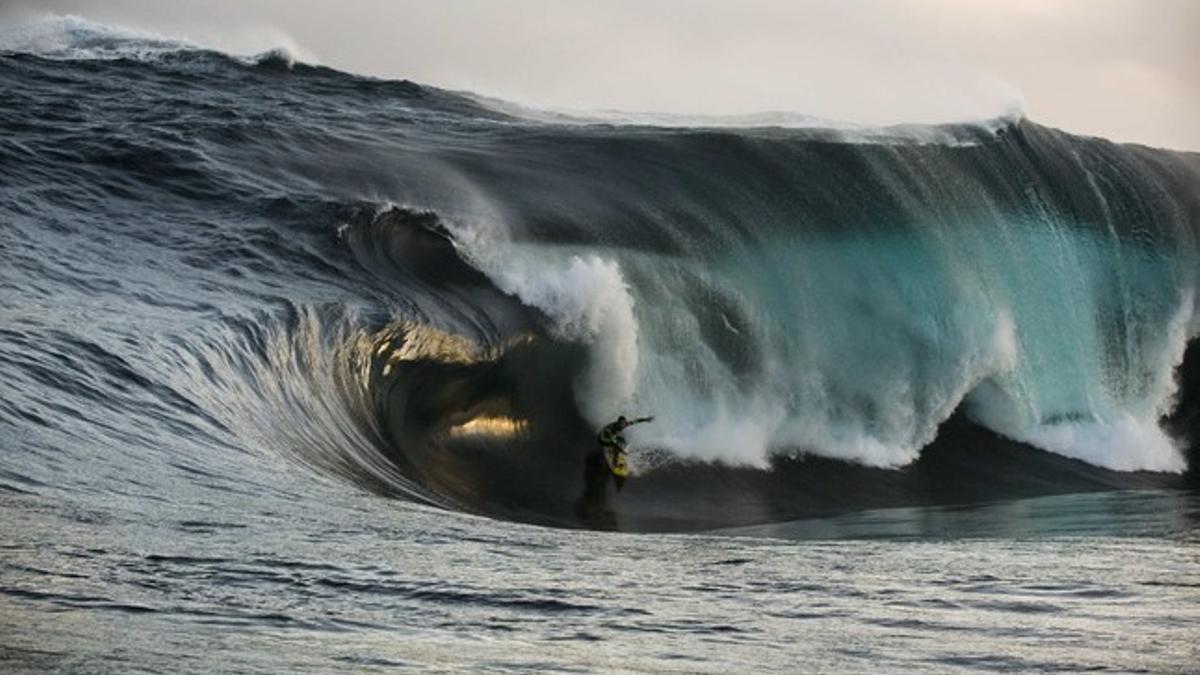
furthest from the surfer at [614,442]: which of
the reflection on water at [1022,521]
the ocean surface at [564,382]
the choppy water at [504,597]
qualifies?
the choppy water at [504,597]

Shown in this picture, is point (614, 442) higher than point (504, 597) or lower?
higher

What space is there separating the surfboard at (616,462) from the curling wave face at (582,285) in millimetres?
257

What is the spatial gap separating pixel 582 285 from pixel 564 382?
1164 millimetres

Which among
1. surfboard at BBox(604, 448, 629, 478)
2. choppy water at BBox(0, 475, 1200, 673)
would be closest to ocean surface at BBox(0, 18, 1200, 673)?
choppy water at BBox(0, 475, 1200, 673)

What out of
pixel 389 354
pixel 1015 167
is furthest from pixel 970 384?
pixel 389 354

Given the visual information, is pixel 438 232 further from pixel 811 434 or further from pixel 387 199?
pixel 811 434

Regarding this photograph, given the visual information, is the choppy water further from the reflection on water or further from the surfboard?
the surfboard

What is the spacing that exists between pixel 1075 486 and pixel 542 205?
6692mm

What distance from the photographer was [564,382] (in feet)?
62.3

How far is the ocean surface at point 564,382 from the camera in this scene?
7.96 meters

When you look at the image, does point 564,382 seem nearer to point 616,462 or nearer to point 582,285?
point 582,285

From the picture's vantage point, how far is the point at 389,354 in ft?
56.6

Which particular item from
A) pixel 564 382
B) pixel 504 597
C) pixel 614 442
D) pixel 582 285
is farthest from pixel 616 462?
pixel 504 597

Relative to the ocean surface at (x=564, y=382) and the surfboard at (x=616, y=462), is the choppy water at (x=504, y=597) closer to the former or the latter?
the ocean surface at (x=564, y=382)
